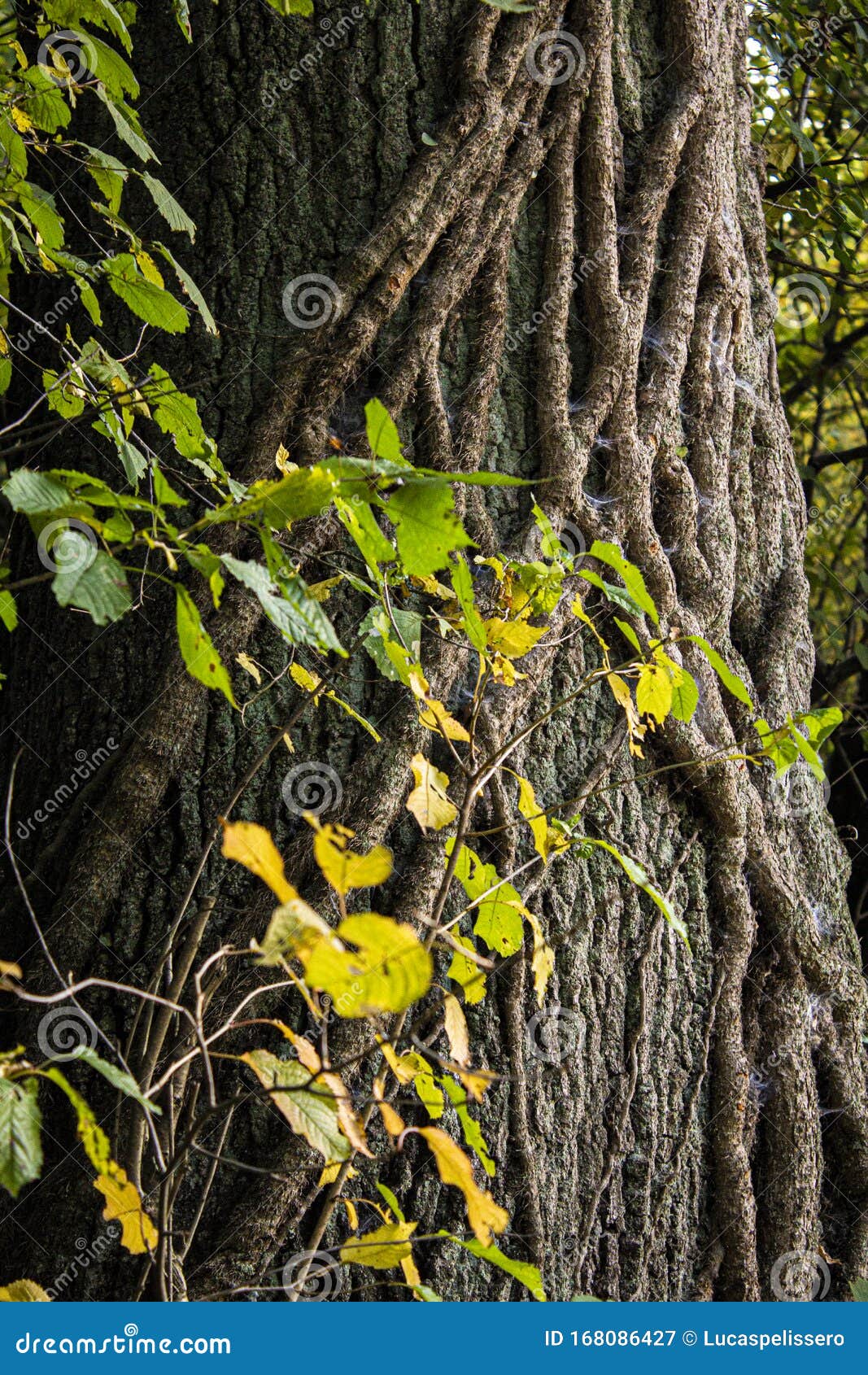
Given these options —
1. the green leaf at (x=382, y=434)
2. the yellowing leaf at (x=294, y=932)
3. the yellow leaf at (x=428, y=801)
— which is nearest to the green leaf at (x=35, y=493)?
the green leaf at (x=382, y=434)

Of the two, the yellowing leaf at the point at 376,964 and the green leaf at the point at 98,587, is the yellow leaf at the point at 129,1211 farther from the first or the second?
the green leaf at the point at 98,587

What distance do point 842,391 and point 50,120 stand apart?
3.27 m

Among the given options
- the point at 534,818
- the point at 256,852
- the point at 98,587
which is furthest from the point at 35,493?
the point at 534,818

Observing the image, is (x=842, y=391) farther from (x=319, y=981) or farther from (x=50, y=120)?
(x=319, y=981)

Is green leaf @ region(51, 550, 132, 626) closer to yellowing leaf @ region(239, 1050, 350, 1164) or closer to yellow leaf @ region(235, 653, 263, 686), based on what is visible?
yellowing leaf @ region(239, 1050, 350, 1164)

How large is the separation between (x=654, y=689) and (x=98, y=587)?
71cm

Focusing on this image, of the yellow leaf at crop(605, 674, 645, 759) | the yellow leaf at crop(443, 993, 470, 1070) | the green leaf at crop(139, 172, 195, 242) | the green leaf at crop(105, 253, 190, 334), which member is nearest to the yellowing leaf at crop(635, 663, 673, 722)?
the yellow leaf at crop(605, 674, 645, 759)

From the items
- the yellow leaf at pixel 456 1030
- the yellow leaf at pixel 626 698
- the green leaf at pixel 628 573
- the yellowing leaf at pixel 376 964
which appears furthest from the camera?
the yellow leaf at pixel 626 698

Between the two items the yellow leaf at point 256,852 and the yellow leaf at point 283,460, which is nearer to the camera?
the yellow leaf at point 256,852

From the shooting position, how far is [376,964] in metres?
0.66

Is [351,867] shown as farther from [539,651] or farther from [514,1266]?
[539,651]

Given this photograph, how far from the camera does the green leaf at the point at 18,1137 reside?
2.32 ft

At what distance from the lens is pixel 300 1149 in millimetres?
1312

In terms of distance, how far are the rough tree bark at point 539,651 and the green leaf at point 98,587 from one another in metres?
0.66
